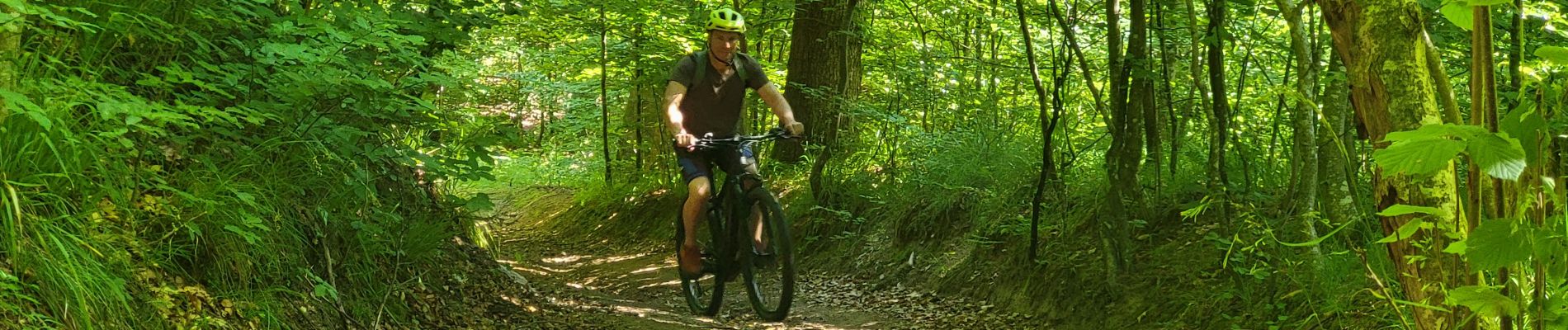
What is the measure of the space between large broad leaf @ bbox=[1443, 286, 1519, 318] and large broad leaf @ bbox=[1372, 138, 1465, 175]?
34 cm

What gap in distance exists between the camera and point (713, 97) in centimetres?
587

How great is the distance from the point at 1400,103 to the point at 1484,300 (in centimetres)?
48

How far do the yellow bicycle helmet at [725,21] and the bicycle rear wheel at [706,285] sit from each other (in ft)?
3.63

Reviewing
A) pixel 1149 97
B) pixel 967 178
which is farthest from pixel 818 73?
pixel 1149 97

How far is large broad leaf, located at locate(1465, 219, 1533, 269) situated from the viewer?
1616mm

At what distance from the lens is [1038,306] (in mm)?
5852

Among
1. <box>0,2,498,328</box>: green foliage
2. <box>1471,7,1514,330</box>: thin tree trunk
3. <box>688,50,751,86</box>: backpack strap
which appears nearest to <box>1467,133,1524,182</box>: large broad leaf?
<box>1471,7,1514,330</box>: thin tree trunk

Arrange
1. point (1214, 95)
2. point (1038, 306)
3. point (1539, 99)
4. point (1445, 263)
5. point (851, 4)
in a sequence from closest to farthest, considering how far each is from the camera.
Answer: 1. point (1539, 99)
2. point (1445, 263)
3. point (1214, 95)
4. point (1038, 306)
5. point (851, 4)

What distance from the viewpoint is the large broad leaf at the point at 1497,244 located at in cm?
162

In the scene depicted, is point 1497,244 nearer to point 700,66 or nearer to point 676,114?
point 676,114

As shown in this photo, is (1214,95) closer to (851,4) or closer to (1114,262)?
(1114,262)

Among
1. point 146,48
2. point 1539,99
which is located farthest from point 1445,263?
point 146,48

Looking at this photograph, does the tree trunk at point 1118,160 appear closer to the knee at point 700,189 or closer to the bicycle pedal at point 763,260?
the bicycle pedal at point 763,260

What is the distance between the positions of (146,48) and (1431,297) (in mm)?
4732
